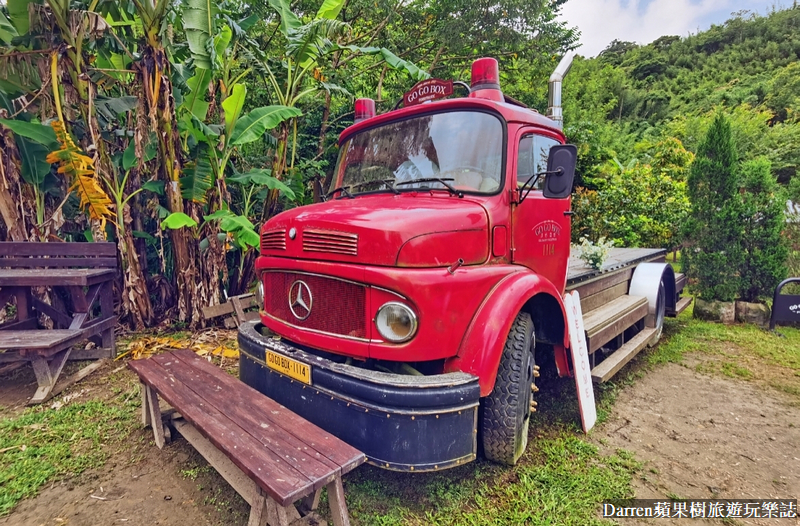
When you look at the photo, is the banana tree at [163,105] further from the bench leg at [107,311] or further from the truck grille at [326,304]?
the truck grille at [326,304]

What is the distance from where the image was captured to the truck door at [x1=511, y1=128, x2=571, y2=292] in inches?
117

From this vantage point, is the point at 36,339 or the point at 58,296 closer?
the point at 36,339

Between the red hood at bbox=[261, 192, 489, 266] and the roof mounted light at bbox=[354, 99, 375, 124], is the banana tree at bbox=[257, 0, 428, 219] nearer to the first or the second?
the roof mounted light at bbox=[354, 99, 375, 124]

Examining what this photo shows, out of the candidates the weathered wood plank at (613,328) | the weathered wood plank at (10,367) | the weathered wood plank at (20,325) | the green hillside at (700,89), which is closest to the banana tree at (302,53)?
the weathered wood plank at (20,325)

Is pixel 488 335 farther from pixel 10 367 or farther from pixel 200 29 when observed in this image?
pixel 200 29

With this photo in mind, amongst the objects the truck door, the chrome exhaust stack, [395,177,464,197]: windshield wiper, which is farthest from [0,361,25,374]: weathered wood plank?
the chrome exhaust stack

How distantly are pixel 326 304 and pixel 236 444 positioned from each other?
848mm

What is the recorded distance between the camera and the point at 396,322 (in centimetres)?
225

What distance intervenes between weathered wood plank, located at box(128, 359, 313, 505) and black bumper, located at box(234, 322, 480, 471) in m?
0.42

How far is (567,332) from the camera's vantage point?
3096 mm

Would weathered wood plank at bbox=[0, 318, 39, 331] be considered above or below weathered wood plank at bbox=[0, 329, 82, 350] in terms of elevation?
below

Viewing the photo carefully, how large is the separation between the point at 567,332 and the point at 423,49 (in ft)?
27.2

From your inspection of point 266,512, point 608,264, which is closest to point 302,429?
point 266,512

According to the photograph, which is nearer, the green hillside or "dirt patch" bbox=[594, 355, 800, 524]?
"dirt patch" bbox=[594, 355, 800, 524]
